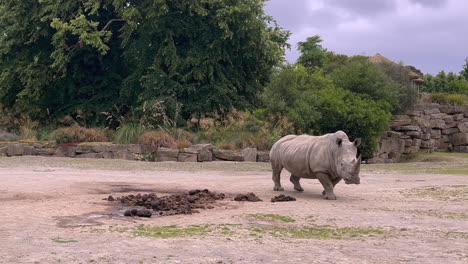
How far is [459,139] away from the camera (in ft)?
125

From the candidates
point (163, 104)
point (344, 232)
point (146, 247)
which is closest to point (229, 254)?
point (146, 247)

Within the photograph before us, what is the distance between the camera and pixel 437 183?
14875 millimetres

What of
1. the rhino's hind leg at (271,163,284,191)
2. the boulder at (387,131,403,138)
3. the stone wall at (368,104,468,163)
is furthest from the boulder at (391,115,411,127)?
the rhino's hind leg at (271,163,284,191)

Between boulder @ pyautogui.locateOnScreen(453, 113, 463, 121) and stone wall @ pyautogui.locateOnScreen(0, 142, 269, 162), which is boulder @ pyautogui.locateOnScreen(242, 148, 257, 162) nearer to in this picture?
stone wall @ pyautogui.locateOnScreen(0, 142, 269, 162)

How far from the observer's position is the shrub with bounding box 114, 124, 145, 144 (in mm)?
22802

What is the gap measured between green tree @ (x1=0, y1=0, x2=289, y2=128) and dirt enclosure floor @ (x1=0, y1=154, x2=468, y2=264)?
464 inches

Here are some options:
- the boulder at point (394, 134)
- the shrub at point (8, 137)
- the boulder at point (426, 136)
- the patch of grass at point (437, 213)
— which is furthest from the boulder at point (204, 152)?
the boulder at point (426, 136)

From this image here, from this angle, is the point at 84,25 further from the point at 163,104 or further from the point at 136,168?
the point at 136,168

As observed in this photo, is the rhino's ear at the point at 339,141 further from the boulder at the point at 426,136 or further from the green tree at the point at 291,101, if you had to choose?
the boulder at the point at 426,136

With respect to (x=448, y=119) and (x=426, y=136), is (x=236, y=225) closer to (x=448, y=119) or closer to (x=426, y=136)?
(x=426, y=136)

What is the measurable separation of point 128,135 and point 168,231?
52.6 ft

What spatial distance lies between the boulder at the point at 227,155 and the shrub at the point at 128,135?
3.13 metres

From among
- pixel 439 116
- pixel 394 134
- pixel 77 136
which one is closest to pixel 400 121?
pixel 394 134

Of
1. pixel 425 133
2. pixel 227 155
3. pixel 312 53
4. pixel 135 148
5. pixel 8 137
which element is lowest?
pixel 227 155
